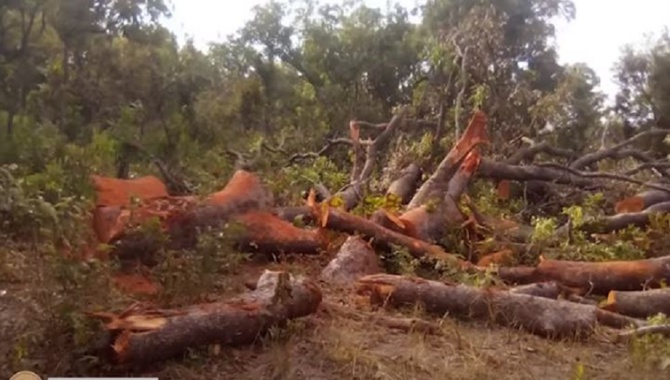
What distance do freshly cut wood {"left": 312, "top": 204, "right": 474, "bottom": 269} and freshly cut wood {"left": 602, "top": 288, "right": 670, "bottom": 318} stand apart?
1.15 meters

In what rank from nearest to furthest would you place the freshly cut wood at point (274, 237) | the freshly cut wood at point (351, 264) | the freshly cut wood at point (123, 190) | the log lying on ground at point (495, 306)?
the log lying on ground at point (495, 306), the freshly cut wood at point (123, 190), the freshly cut wood at point (351, 264), the freshly cut wood at point (274, 237)

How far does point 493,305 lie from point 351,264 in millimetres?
1293

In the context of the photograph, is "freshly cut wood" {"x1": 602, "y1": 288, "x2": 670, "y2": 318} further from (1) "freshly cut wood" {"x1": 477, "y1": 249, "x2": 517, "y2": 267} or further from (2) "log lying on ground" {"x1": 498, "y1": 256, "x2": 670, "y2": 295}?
(1) "freshly cut wood" {"x1": 477, "y1": 249, "x2": 517, "y2": 267}

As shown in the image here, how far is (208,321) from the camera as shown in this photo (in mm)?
4285

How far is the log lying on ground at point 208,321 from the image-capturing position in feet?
13.2

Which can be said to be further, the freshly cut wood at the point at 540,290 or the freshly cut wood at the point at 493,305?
the freshly cut wood at the point at 540,290

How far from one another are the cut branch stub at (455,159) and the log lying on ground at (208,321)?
309cm

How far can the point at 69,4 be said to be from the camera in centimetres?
994

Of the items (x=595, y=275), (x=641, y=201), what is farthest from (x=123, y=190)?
(x=641, y=201)

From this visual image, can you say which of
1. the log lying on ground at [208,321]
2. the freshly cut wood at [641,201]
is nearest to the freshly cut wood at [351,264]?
the log lying on ground at [208,321]

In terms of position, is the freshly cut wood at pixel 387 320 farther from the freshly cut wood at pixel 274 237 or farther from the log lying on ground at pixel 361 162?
the log lying on ground at pixel 361 162

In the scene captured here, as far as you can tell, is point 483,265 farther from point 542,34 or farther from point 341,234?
point 542,34

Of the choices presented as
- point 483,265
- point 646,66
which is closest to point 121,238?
point 483,265

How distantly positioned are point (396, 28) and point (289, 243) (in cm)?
1160
